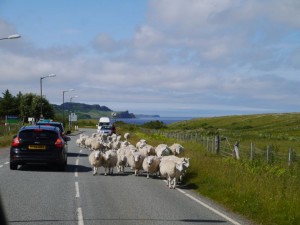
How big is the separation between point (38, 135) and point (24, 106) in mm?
89845

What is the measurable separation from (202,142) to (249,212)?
26.0 metres

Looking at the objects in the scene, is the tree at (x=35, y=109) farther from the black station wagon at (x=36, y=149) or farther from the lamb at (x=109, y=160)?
the lamb at (x=109, y=160)

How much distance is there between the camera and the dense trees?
102 metres

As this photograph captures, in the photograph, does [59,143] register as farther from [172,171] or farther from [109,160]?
[172,171]

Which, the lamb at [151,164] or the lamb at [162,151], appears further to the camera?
the lamb at [162,151]

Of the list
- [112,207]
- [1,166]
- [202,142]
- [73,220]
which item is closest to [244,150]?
[202,142]

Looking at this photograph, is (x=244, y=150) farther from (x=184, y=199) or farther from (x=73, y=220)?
(x=73, y=220)

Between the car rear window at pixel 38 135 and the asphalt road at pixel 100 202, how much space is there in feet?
5.70

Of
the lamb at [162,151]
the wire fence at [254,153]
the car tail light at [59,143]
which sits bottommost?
the wire fence at [254,153]

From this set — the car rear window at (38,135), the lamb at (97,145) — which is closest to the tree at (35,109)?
the lamb at (97,145)

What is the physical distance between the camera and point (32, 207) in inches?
448

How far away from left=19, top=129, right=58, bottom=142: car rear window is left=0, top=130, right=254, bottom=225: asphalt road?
1.74 metres

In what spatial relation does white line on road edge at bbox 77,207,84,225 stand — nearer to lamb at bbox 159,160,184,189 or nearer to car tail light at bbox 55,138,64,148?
lamb at bbox 159,160,184,189

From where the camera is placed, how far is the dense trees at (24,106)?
102 meters
